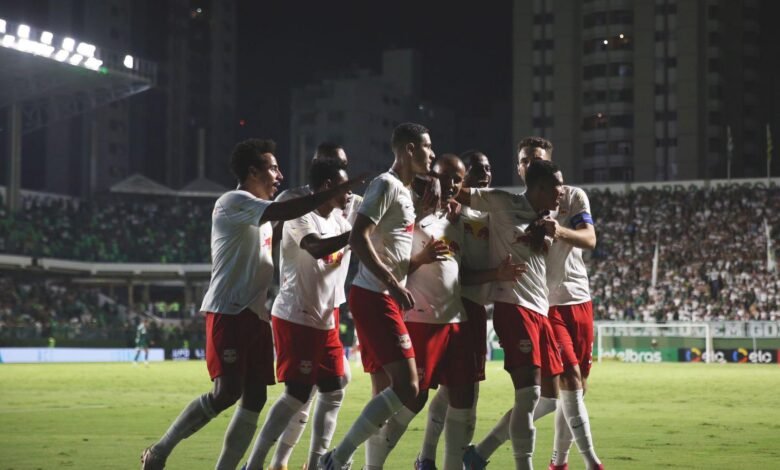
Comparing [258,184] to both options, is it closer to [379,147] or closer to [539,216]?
[539,216]

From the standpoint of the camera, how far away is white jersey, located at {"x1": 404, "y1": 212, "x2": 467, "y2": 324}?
9.10 metres

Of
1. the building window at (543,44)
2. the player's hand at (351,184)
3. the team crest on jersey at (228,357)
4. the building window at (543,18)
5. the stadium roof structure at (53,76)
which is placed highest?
the building window at (543,18)

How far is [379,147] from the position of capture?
129 metres

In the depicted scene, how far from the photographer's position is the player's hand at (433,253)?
8.84 m

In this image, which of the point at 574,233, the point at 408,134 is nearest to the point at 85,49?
the point at 574,233

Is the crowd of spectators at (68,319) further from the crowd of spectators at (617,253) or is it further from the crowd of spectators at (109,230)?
the crowd of spectators at (109,230)

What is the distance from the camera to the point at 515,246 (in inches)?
364

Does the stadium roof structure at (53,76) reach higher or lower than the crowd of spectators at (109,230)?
higher

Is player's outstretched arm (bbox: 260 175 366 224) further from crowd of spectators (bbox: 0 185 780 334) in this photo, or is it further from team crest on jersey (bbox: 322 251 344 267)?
crowd of spectators (bbox: 0 185 780 334)

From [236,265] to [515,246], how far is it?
2235 mm

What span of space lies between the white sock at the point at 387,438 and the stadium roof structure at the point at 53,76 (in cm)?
4608

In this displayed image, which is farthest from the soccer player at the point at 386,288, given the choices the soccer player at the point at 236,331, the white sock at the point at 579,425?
the white sock at the point at 579,425

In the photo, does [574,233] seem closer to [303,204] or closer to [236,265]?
[303,204]

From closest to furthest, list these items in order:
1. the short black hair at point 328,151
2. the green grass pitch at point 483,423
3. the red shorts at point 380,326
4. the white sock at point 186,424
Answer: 1. the red shorts at point 380,326
2. the white sock at point 186,424
3. the short black hair at point 328,151
4. the green grass pitch at point 483,423
